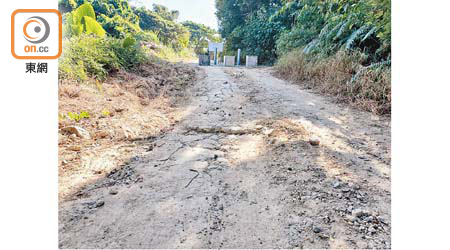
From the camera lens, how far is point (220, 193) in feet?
4.69

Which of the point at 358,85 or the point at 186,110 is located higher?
the point at 358,85

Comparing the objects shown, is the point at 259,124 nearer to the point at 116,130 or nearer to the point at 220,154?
the point at 220,154

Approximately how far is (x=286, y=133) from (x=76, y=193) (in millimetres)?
1648

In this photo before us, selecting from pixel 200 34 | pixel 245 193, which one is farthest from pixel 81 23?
pixel 200 34

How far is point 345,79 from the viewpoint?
13.9 feet

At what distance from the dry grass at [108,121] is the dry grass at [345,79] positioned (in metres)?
2.43

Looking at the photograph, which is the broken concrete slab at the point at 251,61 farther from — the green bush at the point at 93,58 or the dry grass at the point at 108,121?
the dry grass at the point at 108,121

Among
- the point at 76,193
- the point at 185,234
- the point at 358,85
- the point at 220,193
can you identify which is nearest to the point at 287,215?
the point at 220,193

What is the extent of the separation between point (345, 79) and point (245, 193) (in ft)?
11.6

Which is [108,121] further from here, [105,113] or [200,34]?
[200,34]

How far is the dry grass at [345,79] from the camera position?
3.33 meters

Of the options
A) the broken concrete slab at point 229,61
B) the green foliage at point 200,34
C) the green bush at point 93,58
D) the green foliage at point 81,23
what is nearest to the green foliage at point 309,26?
the broken concrete slab at point 229,61

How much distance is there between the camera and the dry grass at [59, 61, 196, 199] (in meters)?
1.76

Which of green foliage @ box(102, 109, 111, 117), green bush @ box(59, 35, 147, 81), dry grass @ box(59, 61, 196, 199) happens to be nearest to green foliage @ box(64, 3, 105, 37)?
green bush @ box(59, 35, 147, 81)
